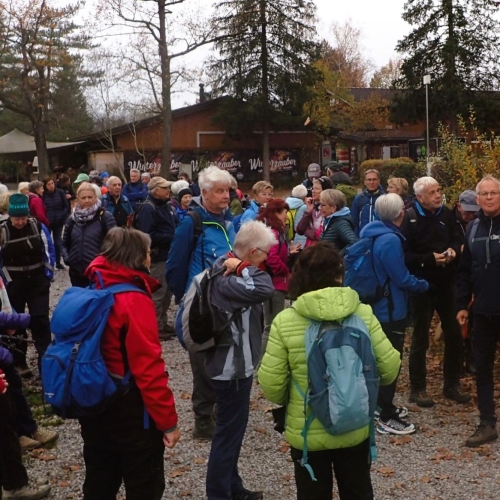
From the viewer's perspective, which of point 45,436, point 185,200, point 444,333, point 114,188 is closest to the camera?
point 45,436

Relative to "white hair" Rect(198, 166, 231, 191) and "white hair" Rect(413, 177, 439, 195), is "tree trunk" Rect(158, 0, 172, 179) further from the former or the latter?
"white hair" Rect(198, 166, 231, 191)

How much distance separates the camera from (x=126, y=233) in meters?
3.42

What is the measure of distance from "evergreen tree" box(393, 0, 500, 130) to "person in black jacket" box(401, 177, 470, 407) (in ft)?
114

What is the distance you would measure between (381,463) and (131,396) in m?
2.51

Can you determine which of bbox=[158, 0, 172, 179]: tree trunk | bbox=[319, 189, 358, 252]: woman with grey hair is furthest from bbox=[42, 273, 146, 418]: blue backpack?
bbox=[158, 0, 172, 179]: tree trunk

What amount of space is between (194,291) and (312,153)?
40237 millimetres

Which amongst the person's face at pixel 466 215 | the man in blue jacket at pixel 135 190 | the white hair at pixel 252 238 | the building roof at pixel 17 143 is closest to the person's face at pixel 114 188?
the man in blue jacket at pixel 135 190

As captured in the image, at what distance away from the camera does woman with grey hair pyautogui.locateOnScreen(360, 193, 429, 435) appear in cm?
537

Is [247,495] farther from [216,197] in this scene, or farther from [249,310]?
[216,197]

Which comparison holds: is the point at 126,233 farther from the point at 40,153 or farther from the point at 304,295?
the point at 40,153

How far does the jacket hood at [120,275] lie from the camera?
3.30 metres

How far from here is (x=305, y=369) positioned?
332cm

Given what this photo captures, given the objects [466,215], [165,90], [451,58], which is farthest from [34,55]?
[466,215]

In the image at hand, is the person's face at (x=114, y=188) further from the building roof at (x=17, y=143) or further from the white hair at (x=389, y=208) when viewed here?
the building roof at (x=17, y=143)
